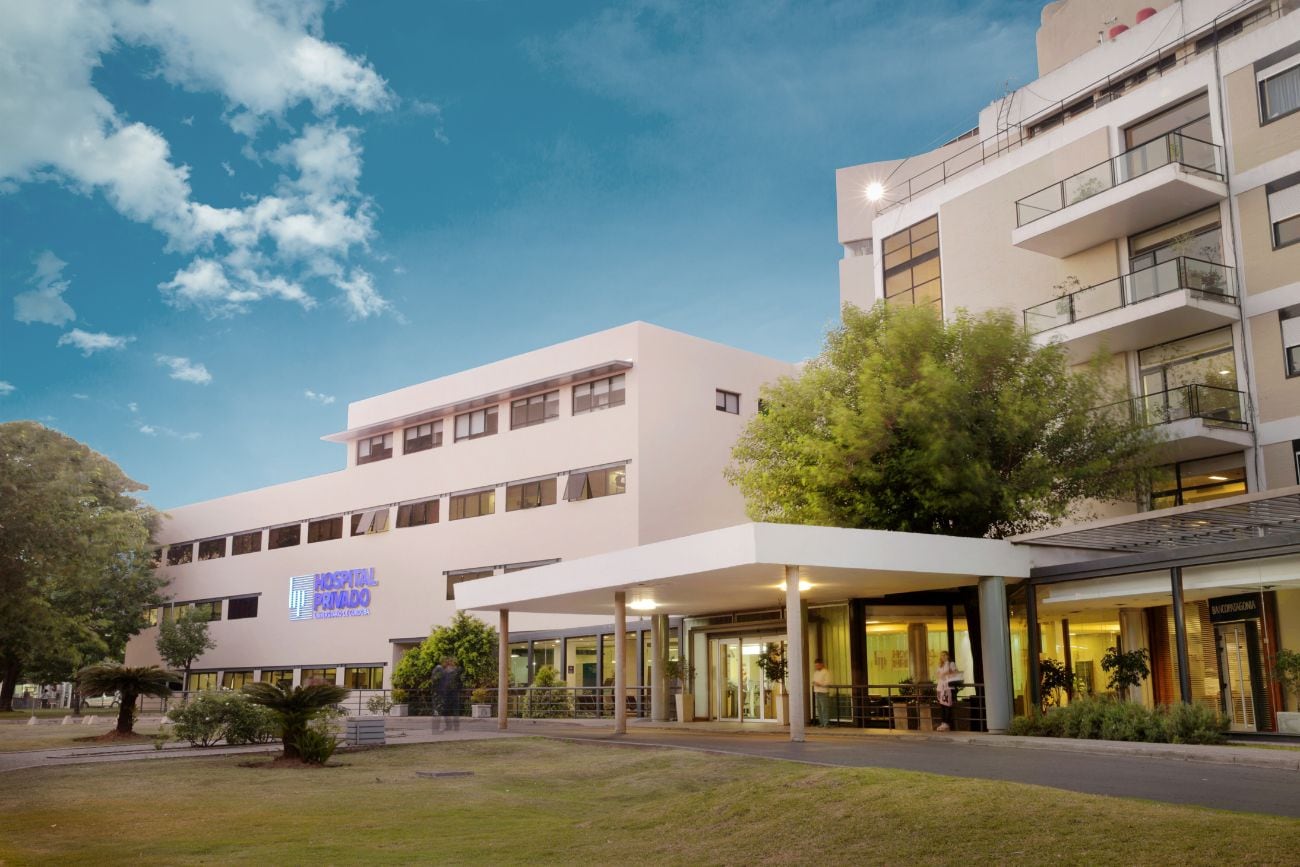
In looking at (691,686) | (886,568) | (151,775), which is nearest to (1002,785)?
(886,568)

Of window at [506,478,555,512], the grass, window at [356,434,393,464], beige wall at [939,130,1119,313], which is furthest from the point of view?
window at [356,434,393,464]

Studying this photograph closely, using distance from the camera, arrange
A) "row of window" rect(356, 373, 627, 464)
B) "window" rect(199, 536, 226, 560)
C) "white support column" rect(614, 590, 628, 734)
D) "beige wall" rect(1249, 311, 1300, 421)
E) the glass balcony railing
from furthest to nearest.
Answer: "window" rect(199, 536, 226, 560)
"row of window" rect(356, 373, 627, 464)
the glass balcony railing
"beige wall" rect(1249, 311, 1300, 421)
"white support column" rect(614, 590, 628, 734)

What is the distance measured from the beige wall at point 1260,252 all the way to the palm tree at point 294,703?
2027 cm

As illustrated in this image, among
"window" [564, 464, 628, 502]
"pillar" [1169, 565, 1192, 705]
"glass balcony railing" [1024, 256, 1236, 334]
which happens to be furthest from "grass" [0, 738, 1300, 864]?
"window" [564, 464, 628, 502]

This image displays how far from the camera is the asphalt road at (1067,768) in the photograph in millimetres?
10922

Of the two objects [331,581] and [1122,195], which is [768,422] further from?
[331,581]

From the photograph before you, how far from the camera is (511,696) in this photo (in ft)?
120

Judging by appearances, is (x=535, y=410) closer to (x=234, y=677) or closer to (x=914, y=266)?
(x=914, y=266)

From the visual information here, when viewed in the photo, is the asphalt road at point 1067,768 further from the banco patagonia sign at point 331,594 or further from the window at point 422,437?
the banco patagonia sign at point 331,594

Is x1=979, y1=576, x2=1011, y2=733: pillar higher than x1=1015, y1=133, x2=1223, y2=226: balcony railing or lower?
lower

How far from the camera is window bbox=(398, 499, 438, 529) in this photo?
4462 cm

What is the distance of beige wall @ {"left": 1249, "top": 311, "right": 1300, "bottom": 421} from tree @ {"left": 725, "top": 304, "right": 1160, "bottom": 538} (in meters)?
2.41

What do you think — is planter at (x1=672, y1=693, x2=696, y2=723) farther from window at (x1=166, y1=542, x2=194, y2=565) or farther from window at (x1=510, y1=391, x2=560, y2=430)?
window at (x1=166, y1=542, x2=194, y2=565)

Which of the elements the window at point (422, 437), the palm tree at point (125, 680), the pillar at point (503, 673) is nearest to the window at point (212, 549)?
the window at point (422, 437)
